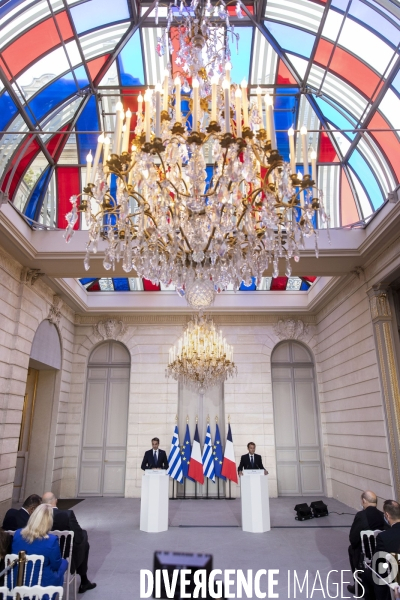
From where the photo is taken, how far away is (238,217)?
3.56 metres

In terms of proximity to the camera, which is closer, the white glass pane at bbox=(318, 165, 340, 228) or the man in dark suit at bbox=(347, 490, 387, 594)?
the man in dark suit at bbox=(347, 490, 387, 594)

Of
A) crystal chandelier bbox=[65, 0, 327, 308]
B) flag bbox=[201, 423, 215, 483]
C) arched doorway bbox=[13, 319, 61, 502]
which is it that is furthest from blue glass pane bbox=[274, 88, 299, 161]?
flag bbox=[201, 423, 215, 483]

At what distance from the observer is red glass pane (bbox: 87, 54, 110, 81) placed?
617cm

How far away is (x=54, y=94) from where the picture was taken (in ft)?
20.1

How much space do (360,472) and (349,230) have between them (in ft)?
15.5

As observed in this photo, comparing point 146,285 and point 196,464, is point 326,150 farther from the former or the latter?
point 196,464

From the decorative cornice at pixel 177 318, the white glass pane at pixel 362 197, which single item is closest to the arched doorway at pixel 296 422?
the decorative cornice at pixel 177 318

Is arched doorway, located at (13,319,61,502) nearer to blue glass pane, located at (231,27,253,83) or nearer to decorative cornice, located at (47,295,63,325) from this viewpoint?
decorative cornice, located at (47,295,63,325)

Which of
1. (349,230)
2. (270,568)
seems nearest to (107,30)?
(349,230)

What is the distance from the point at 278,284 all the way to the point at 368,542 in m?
7.21

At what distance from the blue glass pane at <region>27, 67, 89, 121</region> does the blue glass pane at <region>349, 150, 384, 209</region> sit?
4.80 metres

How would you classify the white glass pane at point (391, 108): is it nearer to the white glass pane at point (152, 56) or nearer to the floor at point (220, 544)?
the white glass pane at point (152, 56)

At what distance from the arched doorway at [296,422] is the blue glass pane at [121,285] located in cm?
449

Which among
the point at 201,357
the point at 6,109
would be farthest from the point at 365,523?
the point at 6,109
